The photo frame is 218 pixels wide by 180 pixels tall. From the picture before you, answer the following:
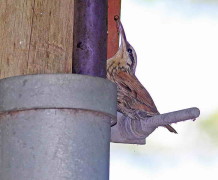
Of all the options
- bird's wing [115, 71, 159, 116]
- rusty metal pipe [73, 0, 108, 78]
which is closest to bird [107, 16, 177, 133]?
bird's wing [115, 71, 159, 116]

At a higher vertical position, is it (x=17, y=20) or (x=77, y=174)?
(x=17, y=20)

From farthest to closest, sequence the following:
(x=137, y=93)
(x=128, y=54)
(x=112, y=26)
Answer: (x=128, y=54)
(x=137, y=93)
(x=112, y=26)

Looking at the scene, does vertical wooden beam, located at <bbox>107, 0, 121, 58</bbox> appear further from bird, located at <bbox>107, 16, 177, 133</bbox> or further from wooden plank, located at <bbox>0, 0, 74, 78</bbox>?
wooden plank, located at <bbox>0, 0, 74, 78</bbox>

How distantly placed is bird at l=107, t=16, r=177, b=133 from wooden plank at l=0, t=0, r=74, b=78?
51.1 inches

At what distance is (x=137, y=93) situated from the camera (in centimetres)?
350

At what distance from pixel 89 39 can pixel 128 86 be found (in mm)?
1992

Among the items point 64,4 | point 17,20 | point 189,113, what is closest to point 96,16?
point 64,4

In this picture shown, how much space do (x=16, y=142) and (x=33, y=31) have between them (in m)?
0.35

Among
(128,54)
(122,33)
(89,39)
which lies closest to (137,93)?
(122,33)

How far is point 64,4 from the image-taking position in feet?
5.23

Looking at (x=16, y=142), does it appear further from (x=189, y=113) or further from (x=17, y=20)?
(x=189, y=113)

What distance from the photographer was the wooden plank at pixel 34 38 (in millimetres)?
1480

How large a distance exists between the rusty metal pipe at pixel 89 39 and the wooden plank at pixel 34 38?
0.08 feet

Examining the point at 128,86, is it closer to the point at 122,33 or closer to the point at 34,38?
the point at 122,33
